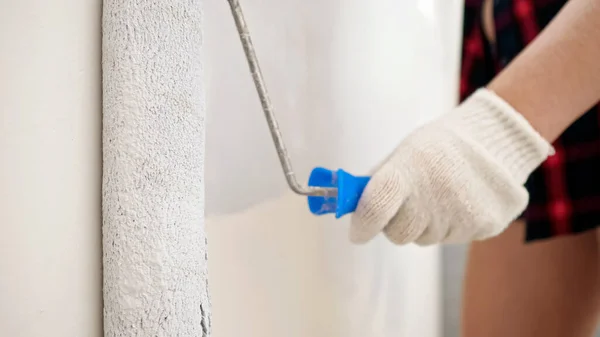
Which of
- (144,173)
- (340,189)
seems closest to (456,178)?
(340,189)

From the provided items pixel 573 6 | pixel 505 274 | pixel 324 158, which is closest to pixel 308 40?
pixel 324 158

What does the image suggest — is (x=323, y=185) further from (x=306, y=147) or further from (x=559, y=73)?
(x=559, y=73)

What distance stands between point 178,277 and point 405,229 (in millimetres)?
205

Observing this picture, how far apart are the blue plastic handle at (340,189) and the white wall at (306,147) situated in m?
0.06

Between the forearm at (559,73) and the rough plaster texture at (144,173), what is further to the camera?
the forearm at (559,73)

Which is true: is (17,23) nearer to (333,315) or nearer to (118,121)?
(118,121)

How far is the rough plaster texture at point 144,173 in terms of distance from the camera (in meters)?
0.24

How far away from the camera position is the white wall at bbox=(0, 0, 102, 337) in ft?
0.69

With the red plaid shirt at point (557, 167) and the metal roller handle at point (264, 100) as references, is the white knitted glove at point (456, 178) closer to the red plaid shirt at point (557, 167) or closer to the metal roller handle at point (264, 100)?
the metal roller handle at point (264, 100)

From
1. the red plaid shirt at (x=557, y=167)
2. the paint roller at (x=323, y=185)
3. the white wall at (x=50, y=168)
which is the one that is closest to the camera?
the white wall at (x=50, y=168)

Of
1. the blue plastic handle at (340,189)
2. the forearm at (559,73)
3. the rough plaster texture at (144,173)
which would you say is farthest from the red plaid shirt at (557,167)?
the rough plaster texture at (144,173)

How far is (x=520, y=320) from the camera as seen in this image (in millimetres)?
638

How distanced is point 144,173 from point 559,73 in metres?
0.34

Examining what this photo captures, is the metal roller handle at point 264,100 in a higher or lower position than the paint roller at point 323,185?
higher
